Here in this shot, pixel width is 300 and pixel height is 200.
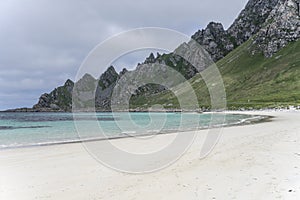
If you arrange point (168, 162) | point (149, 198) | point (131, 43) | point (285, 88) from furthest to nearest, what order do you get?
1. point (285, 88)
2. point (131, 43)
3. point (168, 162)
4. point (149, 198)

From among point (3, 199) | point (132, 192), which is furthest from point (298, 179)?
point (3, 199)

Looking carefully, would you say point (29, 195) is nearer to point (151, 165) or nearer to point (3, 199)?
point (3, 199)

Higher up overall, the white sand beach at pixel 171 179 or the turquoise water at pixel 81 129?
the turquoise water at pixel 81 129

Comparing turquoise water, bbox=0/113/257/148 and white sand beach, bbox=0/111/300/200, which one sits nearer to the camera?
white sand beach, bbox=0/111/300/200

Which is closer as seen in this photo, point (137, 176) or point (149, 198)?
point (149, 198)

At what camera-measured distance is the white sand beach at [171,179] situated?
977 centimetres

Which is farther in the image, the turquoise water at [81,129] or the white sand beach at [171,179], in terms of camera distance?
the turquoise water at [81,129]

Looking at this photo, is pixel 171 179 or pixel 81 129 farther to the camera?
pixel 81 129

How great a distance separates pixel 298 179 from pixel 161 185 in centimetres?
531

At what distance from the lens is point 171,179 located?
11836 millimetres

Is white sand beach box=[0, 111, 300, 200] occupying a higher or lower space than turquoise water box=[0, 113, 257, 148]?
lower

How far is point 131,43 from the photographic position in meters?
17.0

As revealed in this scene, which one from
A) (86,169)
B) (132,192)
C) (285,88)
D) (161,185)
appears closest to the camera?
(132,192)

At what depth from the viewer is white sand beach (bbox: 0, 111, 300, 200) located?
385 inches
